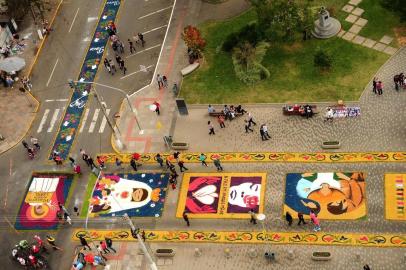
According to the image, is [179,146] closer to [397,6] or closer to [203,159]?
[203,159]

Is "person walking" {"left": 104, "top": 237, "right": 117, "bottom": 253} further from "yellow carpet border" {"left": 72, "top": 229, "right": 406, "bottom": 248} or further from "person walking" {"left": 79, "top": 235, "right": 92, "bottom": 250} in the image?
"person walking" {"left": 79, "top": 235, "right": 92, "bottom": 250}

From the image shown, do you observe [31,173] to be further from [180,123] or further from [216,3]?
[216,3]

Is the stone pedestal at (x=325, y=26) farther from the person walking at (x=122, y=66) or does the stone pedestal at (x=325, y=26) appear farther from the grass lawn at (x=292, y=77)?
the person walking at (x=122, y=66)

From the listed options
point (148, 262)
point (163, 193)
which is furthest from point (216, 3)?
point (148, 262)

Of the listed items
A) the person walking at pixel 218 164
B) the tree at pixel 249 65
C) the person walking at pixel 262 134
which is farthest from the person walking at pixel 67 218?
the tree at pixel 249 65

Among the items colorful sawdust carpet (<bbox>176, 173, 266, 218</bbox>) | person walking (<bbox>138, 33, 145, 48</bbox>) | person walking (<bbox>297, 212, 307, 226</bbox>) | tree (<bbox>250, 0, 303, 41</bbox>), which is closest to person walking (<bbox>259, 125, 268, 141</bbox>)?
colorful sawdust carpet (<bbox>176, 173, 266, 218</bbox>)

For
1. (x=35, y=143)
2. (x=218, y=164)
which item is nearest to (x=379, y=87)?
(x=218, y=164)

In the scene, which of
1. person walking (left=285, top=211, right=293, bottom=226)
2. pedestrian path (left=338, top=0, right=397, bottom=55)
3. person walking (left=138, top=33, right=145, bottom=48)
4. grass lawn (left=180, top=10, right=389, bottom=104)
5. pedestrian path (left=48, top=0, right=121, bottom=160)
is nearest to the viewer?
person walking (left=285, top=211, right=293, bottom=226)
